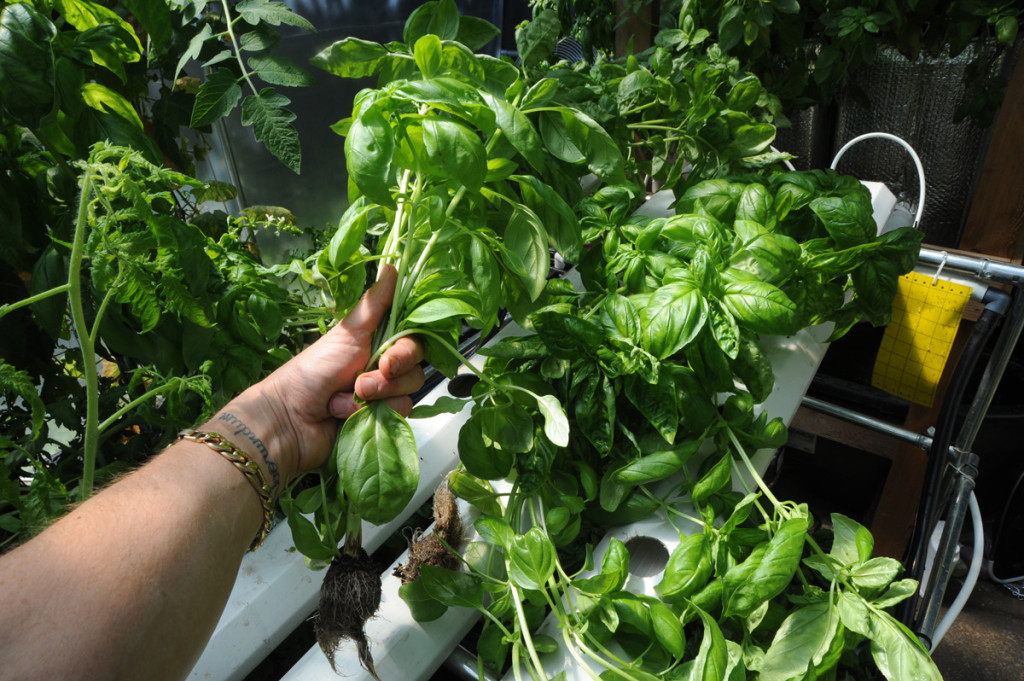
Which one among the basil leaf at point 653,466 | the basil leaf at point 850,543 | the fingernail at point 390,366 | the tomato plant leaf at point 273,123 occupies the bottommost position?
the basil leaf at point 850,543

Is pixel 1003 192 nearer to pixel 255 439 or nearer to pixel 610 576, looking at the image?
pixel 610 576

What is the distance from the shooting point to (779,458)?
1205 mm

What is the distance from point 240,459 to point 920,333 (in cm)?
Result: 93

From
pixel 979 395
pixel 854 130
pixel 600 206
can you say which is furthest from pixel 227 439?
pixel 854 130

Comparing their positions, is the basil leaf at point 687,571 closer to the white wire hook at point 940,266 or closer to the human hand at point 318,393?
the human hand at point 318,393

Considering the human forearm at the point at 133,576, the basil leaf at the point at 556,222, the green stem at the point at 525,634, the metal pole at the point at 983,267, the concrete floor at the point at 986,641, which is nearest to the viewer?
the human forearm at the point at 133,576

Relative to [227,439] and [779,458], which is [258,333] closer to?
[227,439]

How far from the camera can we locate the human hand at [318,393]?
57 centimetres

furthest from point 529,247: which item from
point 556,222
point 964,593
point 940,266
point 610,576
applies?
point 964,593

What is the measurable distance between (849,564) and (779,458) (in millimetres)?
669

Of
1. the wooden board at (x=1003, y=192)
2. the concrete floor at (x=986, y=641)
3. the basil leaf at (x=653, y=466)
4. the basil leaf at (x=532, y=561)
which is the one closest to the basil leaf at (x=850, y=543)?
the basil leaf at (x=653, y=466)

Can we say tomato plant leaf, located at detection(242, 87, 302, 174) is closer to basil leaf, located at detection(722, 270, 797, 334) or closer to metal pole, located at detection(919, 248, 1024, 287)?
basil leaf, located at detection(722, 270, 797, 334)

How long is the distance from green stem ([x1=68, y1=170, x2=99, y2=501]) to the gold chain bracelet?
0.08m

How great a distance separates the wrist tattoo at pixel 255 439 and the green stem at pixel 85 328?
10cm
